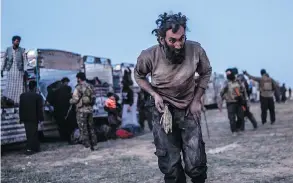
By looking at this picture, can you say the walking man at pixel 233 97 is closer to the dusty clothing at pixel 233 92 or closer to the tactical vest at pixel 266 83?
the dusty clothing at pixel 233 92

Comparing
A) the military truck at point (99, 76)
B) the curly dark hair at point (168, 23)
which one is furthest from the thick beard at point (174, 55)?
the military truck at point (99, 76)

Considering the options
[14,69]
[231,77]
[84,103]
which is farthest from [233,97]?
[14,69]

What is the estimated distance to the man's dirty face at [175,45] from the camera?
3.43 meters

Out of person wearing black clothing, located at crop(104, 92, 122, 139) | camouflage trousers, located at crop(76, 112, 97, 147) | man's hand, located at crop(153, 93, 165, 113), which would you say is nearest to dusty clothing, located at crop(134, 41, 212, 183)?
man's hand, located at crop(153, 93, 165, 113)

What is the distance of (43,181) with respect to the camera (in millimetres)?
6074

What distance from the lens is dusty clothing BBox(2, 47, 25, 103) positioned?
34.2ft

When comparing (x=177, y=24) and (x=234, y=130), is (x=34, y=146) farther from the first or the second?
(x=177, y=24)

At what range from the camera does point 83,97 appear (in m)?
9.56

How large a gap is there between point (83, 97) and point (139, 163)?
3119mm

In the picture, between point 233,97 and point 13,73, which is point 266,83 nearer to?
point 233,97

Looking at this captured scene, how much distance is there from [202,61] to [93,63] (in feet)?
36.0

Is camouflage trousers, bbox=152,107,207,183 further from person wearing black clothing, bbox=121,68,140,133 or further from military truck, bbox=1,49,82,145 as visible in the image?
person wearing black clothing, bbox=121,68,140,133

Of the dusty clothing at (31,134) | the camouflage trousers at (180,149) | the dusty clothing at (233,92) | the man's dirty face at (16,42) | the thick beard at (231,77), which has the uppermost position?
the man's dirty face at (16,42)

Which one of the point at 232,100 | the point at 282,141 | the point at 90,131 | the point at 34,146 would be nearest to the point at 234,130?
the point at 232,100
